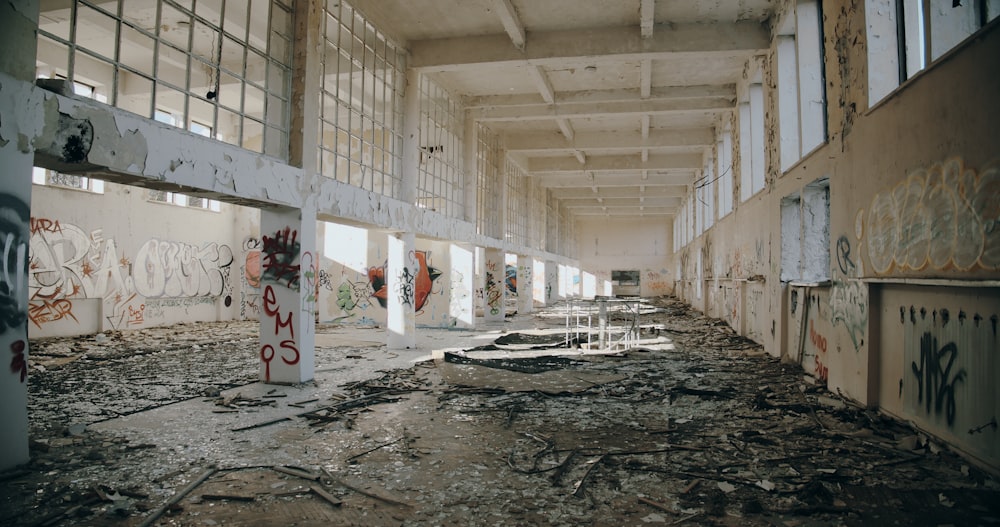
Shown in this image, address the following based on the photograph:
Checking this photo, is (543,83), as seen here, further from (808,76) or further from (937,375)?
(937,375)

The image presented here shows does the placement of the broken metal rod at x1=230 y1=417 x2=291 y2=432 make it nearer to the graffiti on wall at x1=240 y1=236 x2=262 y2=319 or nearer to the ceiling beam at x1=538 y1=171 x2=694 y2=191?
the graffiti on wall at x1=240 y1=236 x2=262 y2=319

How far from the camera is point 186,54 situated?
6.40 m

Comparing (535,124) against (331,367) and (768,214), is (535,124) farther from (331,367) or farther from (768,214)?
(331,367)

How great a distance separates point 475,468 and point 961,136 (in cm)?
476

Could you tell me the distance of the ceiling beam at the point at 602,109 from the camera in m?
14.9

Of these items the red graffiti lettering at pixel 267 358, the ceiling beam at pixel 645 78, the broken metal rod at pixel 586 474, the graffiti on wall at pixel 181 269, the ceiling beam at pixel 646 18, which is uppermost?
the ceiling beam at pixel 645 78

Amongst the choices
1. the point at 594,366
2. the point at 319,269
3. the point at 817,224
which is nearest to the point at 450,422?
the point at 594,366

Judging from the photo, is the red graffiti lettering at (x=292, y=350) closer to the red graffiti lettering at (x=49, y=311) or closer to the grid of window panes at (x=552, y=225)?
the red graffiti lettering at (x=49, y=311)

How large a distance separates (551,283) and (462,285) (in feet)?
52.3

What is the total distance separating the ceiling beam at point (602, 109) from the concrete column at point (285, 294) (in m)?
8.90

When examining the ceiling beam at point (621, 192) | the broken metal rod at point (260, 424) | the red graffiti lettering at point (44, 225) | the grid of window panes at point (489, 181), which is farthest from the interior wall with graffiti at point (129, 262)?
the ceiling beam at point (621, 192)

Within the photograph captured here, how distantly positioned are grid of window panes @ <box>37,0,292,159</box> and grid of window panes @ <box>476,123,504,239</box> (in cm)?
687

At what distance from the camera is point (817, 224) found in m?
8.90

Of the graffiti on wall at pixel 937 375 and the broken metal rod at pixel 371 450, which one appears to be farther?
the broken metal rod at pixel 371 450
